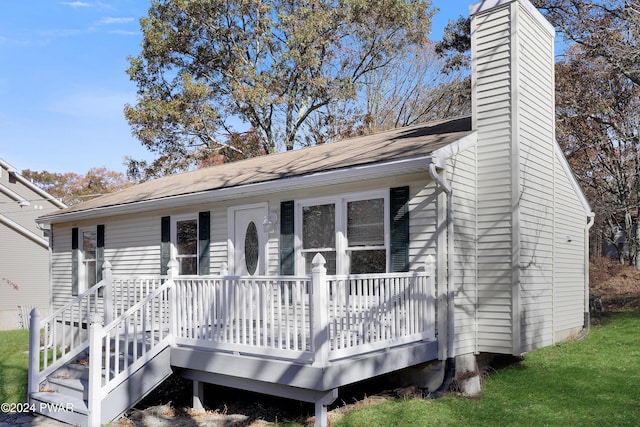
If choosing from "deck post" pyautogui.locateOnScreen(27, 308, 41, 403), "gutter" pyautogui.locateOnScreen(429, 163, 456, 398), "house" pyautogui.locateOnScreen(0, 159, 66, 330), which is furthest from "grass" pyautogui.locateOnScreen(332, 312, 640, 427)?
"house" pyautogui.locateOnScreen(0, 159, 66, 330)

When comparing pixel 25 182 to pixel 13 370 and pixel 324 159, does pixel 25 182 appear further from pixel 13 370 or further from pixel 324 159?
pixel 324 159

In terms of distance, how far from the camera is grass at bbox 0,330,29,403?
8.21 m

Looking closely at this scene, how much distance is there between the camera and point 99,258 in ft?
41.5

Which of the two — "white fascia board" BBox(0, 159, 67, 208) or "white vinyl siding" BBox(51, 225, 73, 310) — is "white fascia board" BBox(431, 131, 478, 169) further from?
"white fascia board" BBox(0, 159, 67, 208)

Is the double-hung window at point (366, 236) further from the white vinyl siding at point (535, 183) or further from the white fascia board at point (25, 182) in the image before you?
the white fascia board at point (25, 182)

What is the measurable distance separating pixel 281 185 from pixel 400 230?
205 centimetres

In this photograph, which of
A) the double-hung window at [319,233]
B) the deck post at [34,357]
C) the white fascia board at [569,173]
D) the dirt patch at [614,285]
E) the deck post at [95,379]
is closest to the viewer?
the deck post at [95,379]

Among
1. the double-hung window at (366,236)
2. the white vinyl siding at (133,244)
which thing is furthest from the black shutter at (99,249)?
the double-hung window at (366,236)

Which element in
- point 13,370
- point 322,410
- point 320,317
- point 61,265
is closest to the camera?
point 320,317

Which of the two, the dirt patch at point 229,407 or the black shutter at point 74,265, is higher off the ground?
the black shutter at point 74,265

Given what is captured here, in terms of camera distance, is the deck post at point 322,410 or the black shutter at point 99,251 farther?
the black shutter at point 99,251

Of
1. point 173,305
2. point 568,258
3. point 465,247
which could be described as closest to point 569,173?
point 568,258

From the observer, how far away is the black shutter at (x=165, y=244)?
36.0ft

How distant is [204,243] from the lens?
10.3 metres
